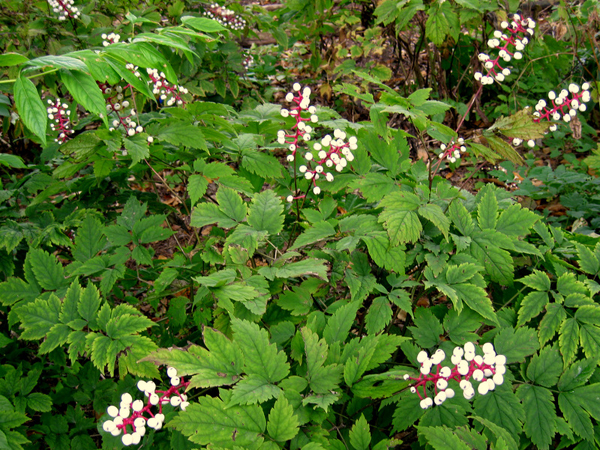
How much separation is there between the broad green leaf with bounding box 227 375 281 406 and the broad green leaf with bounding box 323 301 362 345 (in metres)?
0.27

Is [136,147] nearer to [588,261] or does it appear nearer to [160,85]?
[160,85]

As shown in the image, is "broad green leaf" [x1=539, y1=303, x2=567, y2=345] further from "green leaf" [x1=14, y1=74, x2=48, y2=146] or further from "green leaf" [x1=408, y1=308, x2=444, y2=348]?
"green leaf" [x1=14, y1=74, x2=48, y2=146]

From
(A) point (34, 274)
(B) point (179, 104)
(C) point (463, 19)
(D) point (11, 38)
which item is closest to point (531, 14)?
(C) point (463, 19)

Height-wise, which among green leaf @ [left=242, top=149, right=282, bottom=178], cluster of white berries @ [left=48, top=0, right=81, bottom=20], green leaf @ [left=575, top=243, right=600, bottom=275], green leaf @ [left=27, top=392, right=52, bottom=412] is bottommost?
green leaf @ [left=27, top=392, right=52, bottom=412]

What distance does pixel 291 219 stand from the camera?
1982mm

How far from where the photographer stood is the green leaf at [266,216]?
161 centimetres

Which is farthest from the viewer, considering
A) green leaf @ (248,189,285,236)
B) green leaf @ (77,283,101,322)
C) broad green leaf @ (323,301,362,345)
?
green leaf @ (248,189,285,236)

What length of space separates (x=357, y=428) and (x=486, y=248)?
80 cm

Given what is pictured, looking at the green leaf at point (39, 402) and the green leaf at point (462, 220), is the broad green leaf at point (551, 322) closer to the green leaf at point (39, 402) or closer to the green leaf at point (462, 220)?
the green leaf at point (462, 220)

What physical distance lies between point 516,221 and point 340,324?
796mm

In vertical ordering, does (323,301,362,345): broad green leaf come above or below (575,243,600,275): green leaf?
below

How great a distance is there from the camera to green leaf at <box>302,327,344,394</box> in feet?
4.10

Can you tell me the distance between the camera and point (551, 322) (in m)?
1.41

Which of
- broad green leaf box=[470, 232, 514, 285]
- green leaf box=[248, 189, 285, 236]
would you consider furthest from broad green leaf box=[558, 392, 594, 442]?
green leaf box=[248, 189, 285, 236]
